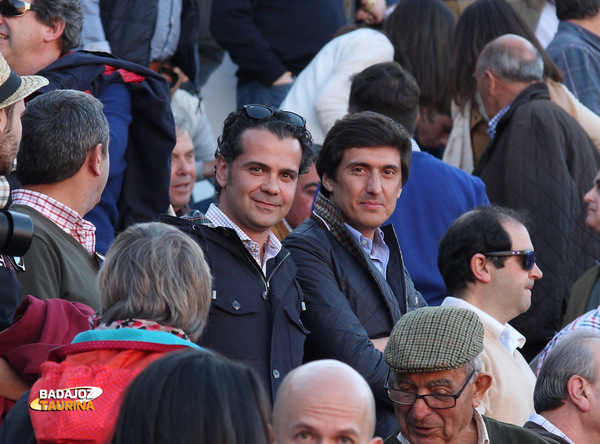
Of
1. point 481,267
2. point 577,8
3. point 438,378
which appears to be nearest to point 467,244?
point 481,267

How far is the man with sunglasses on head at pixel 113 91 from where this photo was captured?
539 centimetres

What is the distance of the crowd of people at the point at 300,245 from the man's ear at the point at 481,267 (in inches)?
0.4

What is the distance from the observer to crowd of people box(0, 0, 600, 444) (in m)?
3.17

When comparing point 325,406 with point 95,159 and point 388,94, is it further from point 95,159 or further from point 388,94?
point 388,94

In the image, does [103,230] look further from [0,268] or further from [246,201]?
[0,268]

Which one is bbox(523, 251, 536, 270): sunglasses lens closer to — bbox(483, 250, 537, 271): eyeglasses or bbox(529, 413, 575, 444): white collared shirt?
bbox(483, 250, 537, 271): eyeglasses

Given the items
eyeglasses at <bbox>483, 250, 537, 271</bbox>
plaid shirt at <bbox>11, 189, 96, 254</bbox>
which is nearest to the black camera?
plaid shirt at <bbox>11, 189, 96, 254</bbox>

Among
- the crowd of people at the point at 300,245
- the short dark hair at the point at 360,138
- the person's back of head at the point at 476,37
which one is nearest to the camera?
the crowd of people at the point at 300,245

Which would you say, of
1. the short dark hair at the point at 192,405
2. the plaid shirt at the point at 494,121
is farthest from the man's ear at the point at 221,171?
the plaid shirt at the point at 494,121

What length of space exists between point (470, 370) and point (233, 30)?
488cm

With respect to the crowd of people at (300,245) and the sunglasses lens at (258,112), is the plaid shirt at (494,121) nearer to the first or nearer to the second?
the crowd of people at (300,245)

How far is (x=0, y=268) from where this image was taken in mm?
3639

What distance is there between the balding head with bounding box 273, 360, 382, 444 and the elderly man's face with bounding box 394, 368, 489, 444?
3.11 ft

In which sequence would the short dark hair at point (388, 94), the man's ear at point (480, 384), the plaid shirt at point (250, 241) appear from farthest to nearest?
1. the short dark hair at point (388, 94)
2. the plaid shirt at point (250, 241)
3. the man's ear at point (480, 384)
